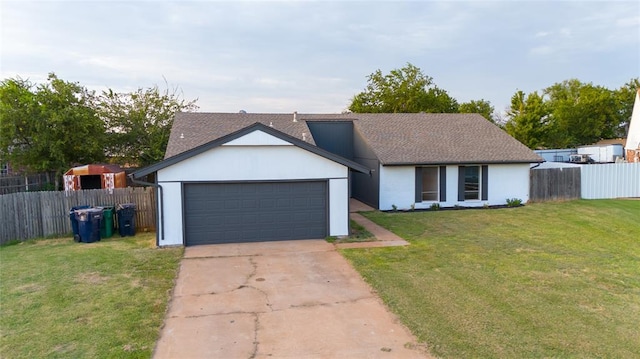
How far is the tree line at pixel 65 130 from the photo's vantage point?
18.6m

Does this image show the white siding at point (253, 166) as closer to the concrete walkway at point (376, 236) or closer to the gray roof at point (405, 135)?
the concrete walkway at point (376, 236)

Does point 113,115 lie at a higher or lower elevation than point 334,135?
higher

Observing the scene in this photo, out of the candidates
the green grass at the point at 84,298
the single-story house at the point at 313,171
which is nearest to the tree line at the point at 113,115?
the single-story house at the point at 313,171

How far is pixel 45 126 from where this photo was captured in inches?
741

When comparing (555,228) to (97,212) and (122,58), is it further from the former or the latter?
(122,58)

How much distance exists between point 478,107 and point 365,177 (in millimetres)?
31952

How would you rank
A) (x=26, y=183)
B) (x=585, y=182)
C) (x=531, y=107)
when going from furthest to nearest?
(x=531, y=107)
(x=26, y=183)
(x=585, y=182)

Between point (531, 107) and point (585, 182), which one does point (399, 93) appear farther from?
point (585, 182)

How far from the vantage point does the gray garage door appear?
11336 millimetres

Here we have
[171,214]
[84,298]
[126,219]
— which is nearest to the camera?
[84,298]

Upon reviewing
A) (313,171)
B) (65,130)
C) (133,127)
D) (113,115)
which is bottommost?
(313,171)

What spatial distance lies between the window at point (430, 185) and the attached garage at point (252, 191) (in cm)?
635

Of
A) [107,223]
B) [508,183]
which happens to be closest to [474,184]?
[508,183]

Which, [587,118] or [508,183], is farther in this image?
[587,118]
